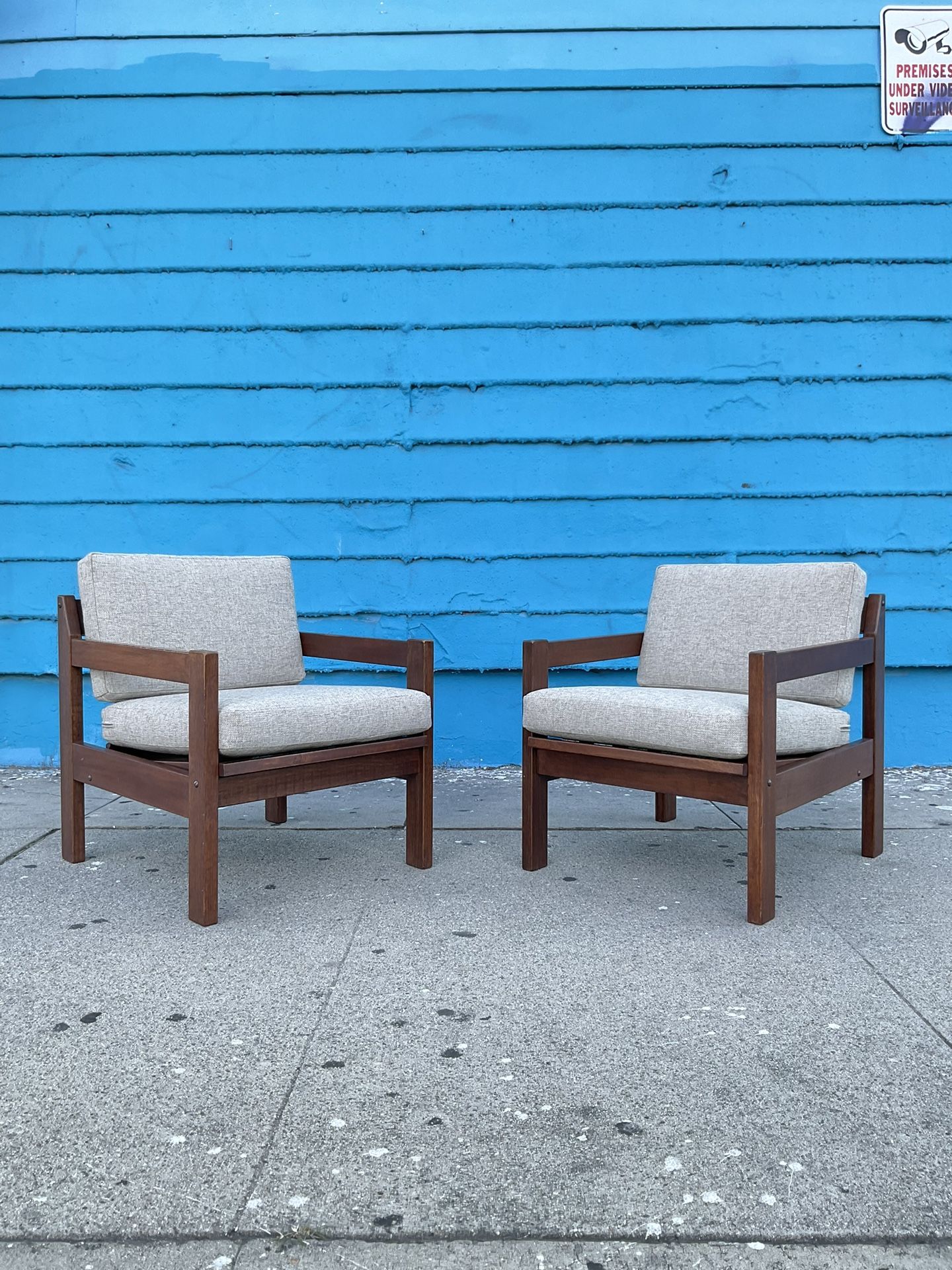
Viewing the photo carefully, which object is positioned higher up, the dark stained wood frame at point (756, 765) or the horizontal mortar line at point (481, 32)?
the horizontal mortar line at point (481, 32)

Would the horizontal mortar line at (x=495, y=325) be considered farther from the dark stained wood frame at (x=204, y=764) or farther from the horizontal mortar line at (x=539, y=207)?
the dark stained wood frame at (x=204, y=764)

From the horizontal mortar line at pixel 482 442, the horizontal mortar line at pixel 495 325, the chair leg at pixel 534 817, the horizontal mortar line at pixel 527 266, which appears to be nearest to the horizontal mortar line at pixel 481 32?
the horizontal mortar line at pixel 527 266

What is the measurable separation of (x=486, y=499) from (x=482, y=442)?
23 centimetres

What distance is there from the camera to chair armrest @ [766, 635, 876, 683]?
90.0 inches

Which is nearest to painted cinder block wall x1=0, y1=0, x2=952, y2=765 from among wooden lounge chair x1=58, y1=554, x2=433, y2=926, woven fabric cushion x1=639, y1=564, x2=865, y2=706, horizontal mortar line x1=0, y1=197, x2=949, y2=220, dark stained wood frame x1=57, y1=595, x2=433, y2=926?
horizontal mortar line x1=0, y1=197, x2=949, y2=220

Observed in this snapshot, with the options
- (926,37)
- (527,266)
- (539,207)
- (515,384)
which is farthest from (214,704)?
(926,37)

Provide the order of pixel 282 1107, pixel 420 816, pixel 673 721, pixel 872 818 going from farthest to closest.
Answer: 1. pixel 872 818
2. pixel 420 816
3. pixel 673 721
4. pixel 282 1107

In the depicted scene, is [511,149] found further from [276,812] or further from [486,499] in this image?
[276,812]

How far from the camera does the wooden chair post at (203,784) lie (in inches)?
86.4

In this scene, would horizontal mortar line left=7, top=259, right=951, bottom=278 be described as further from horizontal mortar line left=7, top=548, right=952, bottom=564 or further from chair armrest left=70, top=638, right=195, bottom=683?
chair armrest left=70, top=638, right=195, bottom=683

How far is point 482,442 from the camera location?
13.0 ft

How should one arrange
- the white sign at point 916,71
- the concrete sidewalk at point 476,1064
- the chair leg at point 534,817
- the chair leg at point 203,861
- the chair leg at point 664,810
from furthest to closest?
the white sign at point 916,71 → the chair leg at point 664,810 → the chair leg at point 534,817 → the chair leg at point 203,861 → the concrete sidewalk at point 476,1064

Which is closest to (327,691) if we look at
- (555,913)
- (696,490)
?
(555,913)

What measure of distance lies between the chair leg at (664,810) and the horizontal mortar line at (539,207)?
230 centimetres
